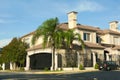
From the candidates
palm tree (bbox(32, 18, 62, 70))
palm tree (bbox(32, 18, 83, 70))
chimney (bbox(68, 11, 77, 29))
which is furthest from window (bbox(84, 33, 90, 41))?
palm tree (bbox(32, 18, 62, 70))

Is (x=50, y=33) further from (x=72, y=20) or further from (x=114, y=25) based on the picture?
(x=114, y=25)

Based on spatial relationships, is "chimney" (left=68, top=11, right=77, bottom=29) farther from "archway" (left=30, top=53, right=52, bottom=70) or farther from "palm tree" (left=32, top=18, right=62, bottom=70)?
→ "palm tree" (left=32, top=18, right=62, bottom=70)

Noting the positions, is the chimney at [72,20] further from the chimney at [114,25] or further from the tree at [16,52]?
the chimney at [114,25]

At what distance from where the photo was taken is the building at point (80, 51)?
1752 inches

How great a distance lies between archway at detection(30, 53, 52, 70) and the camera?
49781mm

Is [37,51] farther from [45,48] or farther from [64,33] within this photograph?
[64,33]

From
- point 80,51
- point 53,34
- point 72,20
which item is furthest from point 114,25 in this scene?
point 53,34

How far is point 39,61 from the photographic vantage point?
170ft

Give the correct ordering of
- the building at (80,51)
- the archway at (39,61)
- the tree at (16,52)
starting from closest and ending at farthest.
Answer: the building at (80,51)
the archway at (39,61)
the tree at (16,52)

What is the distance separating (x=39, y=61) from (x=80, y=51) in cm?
949

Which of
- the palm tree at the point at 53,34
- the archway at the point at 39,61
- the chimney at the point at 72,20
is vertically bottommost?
the archway at the point at 39,61

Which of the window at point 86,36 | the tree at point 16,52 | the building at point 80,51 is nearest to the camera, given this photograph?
the building at point 80,51

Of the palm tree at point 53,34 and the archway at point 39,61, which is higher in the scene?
the palm tree at point 53,34

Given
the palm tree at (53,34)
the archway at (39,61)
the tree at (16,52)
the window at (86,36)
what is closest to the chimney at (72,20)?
the window at (86,36)
